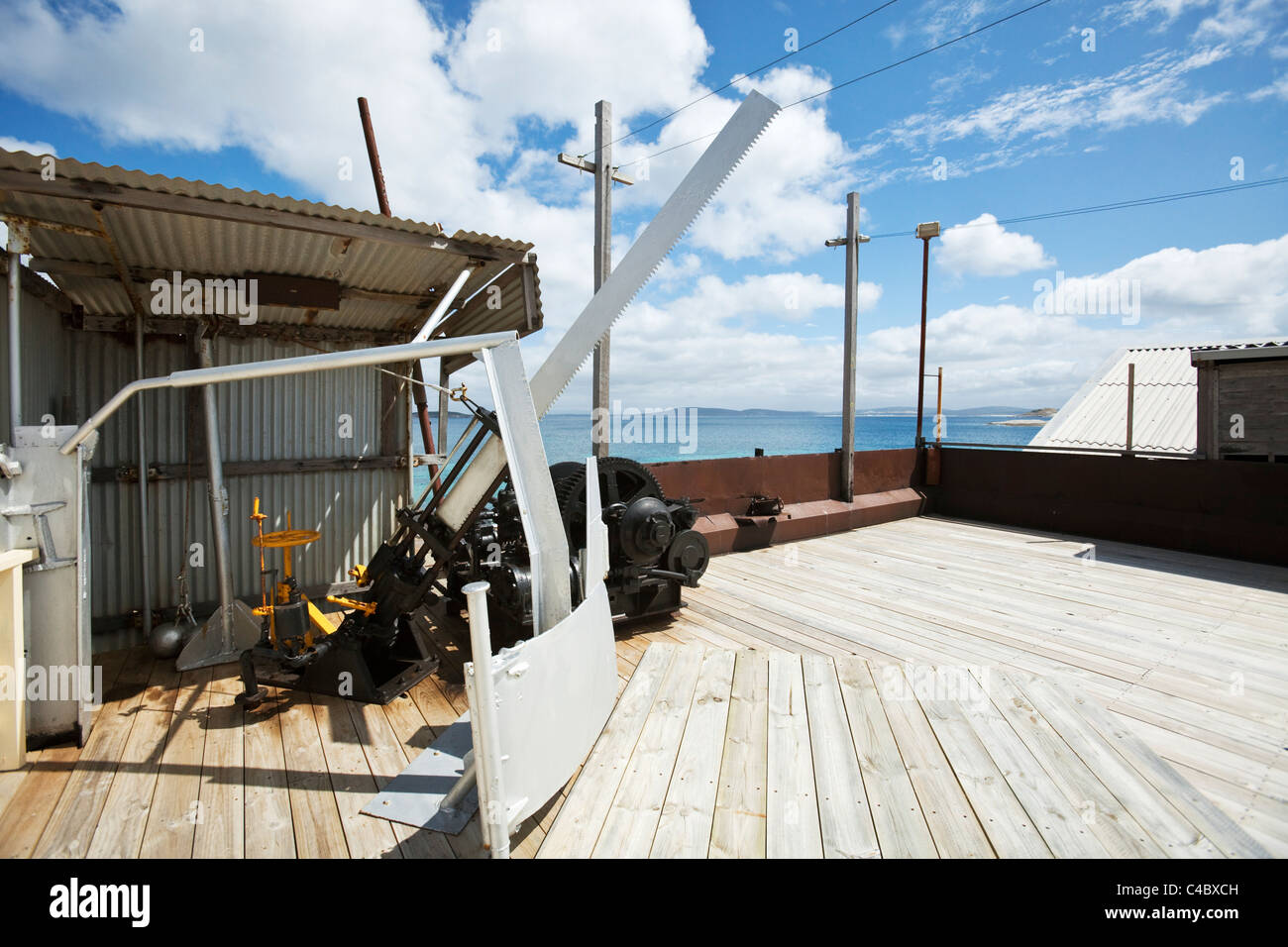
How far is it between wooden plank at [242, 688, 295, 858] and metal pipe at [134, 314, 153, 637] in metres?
1.91

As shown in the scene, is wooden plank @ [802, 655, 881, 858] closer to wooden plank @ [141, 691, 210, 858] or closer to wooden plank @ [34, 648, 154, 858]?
wooden plank @ [141, 691, 210, 858]

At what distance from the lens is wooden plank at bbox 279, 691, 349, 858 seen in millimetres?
2627

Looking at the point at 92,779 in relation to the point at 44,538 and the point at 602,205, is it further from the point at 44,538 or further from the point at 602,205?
the point at 602,205

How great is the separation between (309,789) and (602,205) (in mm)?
A: 5846

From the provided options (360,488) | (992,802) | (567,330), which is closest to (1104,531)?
(992,802)

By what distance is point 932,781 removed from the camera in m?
3.09

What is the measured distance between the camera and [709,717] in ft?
12.6

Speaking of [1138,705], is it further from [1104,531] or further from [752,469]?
[1104,531]

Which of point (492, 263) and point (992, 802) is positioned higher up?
point (492, 263)

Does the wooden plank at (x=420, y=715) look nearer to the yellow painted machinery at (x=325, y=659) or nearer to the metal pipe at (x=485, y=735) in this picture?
the yellow painted machinery at (x=325, y=659)

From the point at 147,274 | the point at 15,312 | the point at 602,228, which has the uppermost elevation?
the point at 602,228

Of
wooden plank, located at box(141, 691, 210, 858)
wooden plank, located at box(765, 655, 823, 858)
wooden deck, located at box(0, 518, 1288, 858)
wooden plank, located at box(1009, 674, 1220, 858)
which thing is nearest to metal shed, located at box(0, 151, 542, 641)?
wooden deck, located at box(0, 518, 1288, 858)

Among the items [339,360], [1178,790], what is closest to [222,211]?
[339,360]

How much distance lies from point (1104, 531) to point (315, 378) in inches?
410
